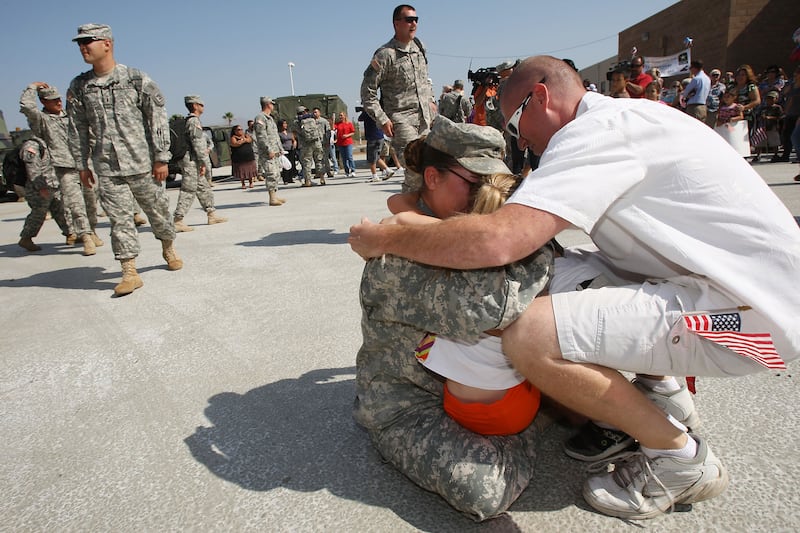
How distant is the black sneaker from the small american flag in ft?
1.72

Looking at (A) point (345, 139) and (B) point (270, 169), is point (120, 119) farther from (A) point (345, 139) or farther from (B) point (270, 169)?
(A) point (345, 139)

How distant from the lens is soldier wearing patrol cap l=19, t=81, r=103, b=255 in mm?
5984

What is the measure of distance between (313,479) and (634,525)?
3.33 feet

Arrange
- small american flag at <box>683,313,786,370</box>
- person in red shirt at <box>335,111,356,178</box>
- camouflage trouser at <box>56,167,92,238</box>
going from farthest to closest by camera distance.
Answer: person in red shirt at <box>335,111,356,178</box> → camouflage trouser at <box>56,167,92,238</box> → small american flag at <box>683,313,786,370</box>

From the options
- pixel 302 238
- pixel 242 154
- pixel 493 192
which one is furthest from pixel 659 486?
pixel 242 154

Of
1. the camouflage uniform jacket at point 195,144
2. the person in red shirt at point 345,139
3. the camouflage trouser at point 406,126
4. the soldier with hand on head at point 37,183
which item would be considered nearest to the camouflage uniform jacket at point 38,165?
the soldier with hand on head at point 37,183

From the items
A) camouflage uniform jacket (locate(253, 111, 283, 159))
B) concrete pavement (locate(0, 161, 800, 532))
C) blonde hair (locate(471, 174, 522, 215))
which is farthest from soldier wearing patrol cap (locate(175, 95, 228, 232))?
blonde hair (locate(471, 174, 522, 215))

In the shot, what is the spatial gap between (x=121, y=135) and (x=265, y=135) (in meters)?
5.14

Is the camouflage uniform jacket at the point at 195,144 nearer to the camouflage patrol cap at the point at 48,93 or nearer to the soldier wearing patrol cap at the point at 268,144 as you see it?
the camouflage patrol cap at the point at 48,93

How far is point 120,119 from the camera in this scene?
419 centimetres

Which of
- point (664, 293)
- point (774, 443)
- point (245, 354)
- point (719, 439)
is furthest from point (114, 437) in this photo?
point (774, 443)

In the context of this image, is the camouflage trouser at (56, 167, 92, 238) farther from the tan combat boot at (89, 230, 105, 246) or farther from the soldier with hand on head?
the tan combat boot at (89, 230, 105, 246)

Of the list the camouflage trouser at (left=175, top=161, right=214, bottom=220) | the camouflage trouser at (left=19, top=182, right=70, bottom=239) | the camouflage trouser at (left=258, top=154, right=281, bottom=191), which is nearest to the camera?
the camouflage trouser at (left=19, top=182, right=70, bottom=239)

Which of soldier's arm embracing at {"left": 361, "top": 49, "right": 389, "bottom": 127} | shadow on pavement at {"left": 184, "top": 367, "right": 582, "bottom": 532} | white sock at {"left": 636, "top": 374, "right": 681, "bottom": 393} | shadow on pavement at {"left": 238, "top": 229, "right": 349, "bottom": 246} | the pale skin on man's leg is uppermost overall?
soldier's arm embracing at {"left": 361, "top": 49, "right": 389, "bottom": 127}
